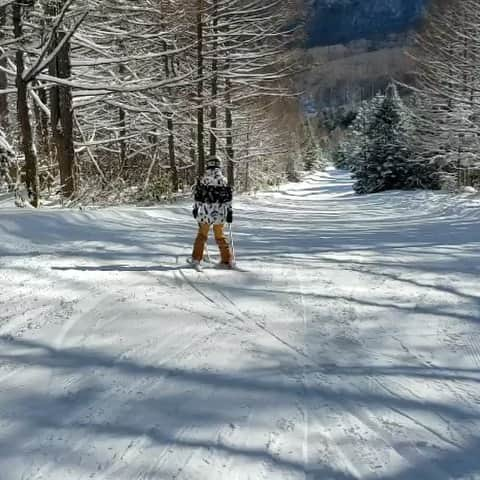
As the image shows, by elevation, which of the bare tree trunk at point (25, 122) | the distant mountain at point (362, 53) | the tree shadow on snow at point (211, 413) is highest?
the distant mountain at point (362, 53)

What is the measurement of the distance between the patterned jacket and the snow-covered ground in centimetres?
72

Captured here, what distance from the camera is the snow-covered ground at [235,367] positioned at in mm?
2990

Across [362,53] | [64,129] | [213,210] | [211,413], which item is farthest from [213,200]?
[362,53]

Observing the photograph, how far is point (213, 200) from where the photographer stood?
733 cm

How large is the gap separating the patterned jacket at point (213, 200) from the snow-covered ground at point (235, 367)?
72 centimetres

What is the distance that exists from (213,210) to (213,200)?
0.14m

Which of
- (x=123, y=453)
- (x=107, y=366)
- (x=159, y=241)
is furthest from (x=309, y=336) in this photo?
(x=159, y=241)

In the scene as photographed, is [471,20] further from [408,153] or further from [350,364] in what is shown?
[350,364]

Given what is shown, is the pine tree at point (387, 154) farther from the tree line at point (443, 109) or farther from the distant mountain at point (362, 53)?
the distant mountain at point (362, 53)

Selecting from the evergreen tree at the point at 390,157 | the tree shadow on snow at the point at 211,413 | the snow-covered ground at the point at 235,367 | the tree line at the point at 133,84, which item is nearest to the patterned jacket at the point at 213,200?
the snow-covered ground at the point at 235,367

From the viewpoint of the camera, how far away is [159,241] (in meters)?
9.02

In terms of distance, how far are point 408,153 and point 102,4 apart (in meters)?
26.2

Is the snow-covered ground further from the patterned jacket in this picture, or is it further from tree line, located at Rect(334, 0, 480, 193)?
tree line, located at Rect(334, 0, 480, 193)

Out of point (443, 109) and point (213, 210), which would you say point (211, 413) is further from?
point (443, 109)
